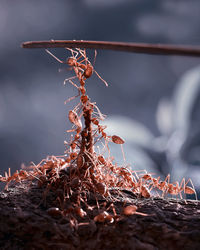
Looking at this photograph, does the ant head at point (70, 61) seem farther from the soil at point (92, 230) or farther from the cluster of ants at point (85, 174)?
the soil at point (92, 230)

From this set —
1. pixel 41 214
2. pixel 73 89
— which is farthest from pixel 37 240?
pixel 73 89

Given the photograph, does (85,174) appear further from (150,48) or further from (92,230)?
(150,48)

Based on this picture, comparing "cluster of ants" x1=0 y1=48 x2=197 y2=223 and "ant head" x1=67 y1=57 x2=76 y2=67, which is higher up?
"ant head" x1=67 y1=57 x2=76 y2=67

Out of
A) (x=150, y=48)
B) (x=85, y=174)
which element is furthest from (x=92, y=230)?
(x=150, y=48)

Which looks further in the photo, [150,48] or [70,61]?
[70,61]

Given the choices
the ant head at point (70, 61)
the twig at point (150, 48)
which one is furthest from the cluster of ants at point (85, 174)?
the twig at point (150, 48)

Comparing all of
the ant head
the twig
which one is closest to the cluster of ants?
the ant head

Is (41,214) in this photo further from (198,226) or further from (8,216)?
(198,226)

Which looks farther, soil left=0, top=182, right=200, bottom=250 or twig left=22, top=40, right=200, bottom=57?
soil left=0, top=182, right=200, bottom=250

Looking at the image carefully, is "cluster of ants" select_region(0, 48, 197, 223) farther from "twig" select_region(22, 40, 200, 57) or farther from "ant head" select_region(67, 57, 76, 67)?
"twig" select_region(22, 40, 200, 57)
